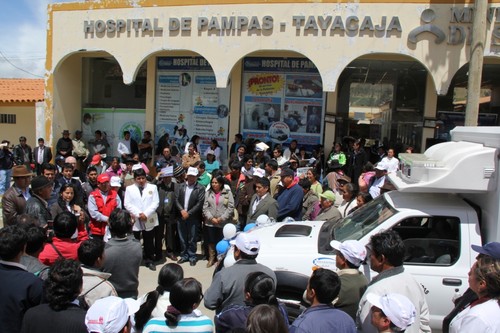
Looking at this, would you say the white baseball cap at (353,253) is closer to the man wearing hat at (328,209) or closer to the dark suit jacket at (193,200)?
the man wearing hat at (328,209)

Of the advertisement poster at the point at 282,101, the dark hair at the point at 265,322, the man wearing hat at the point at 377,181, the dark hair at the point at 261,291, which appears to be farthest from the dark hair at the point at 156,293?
the advertisement poster at the point at 282,101

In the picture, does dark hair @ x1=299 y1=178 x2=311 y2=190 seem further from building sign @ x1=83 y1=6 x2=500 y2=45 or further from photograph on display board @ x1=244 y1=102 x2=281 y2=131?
photograph on display board @ x1=244 y1=102 x2=281 y2=131

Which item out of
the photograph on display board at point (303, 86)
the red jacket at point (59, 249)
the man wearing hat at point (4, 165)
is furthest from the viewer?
the photograph on display board at point (303, 86)

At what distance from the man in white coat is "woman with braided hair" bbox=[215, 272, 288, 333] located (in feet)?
14.6

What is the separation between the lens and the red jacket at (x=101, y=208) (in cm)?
669

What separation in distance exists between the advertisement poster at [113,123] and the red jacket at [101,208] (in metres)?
7.44

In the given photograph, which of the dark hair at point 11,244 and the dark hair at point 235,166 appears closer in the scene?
the dark hair at point 11,244

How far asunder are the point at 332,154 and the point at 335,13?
11.3ft

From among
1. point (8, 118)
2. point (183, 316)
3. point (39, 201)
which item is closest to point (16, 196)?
point (39, 201)

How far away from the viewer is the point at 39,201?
5449mm

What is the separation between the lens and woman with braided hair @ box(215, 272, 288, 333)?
3000 millimetres

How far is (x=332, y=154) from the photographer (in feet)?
37.3

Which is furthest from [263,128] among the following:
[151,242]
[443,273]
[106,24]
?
[443,273]

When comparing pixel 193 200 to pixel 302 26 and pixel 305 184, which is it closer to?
pixel 305 184
